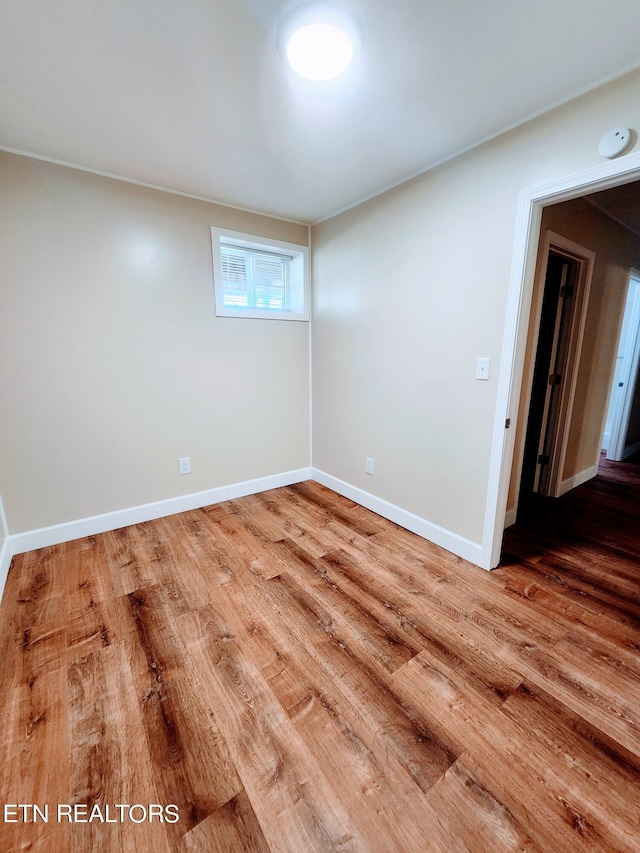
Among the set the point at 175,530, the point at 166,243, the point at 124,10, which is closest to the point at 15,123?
the point at 166,243

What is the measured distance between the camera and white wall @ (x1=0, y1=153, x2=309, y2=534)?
213cm

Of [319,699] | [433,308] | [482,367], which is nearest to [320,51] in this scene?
[433,308]

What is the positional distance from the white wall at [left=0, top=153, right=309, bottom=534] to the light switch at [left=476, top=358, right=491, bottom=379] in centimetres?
180

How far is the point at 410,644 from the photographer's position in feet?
5.25

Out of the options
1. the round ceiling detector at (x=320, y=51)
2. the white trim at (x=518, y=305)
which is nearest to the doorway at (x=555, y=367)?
the white trim at (x=518, y=305)

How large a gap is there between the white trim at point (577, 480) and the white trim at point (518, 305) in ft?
5.22

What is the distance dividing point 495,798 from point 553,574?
1424mm

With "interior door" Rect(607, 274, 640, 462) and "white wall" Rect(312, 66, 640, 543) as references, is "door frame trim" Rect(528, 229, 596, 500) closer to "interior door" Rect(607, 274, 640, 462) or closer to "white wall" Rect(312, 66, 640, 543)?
"white wall" Rect(312, 66, 640, 543)

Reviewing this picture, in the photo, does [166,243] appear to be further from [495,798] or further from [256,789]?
[495,798]

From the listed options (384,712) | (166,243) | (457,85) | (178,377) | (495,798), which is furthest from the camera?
(178,377)

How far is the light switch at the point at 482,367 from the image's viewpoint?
2.03 m

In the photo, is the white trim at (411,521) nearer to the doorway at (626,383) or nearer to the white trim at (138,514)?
the white trim at (138,514)

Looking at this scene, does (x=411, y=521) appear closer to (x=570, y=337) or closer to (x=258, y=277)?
(x=570, y=337)

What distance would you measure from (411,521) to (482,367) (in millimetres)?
1220
